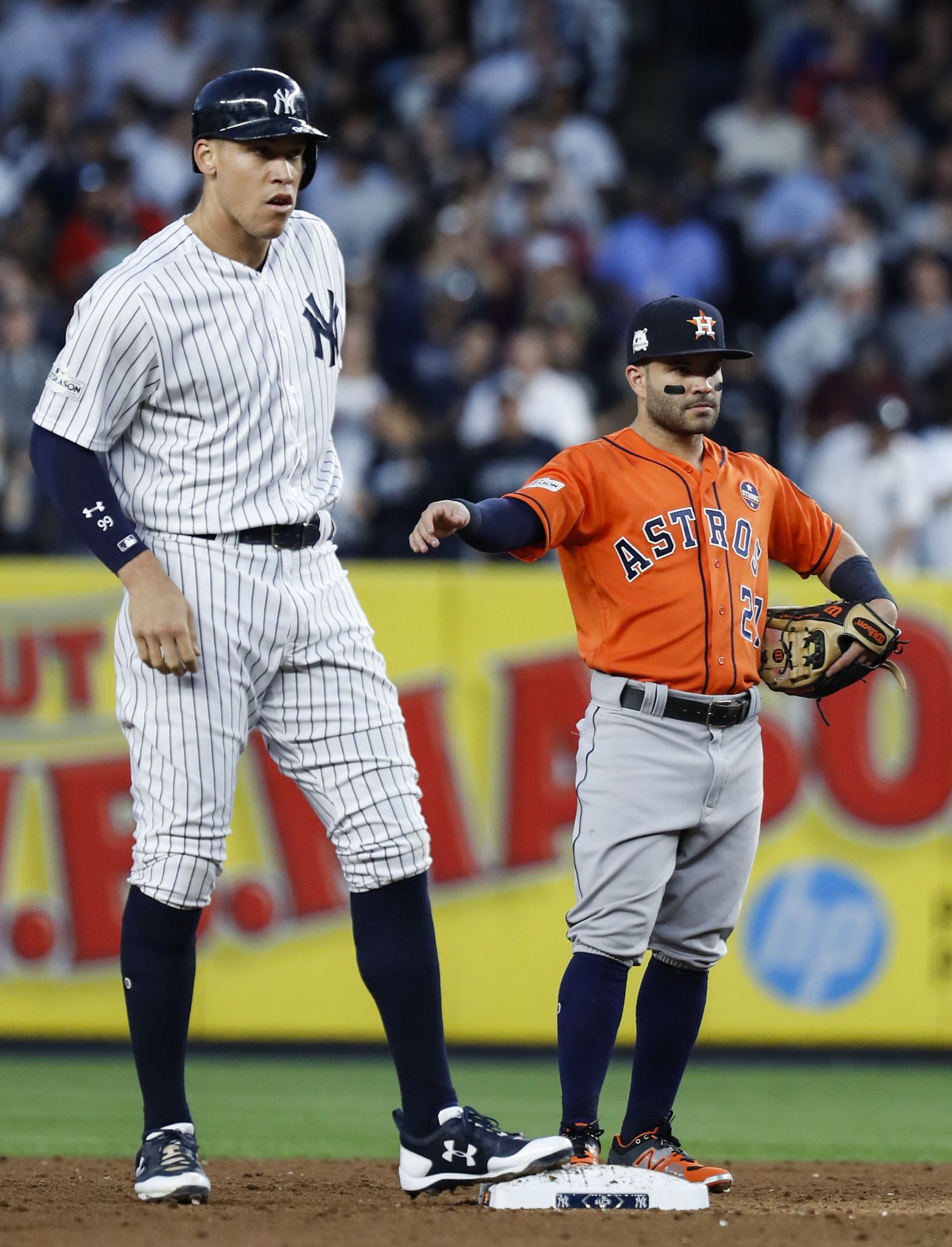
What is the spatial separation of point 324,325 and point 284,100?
0.49 meters

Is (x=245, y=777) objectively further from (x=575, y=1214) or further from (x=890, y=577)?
(x=575, y=1214)

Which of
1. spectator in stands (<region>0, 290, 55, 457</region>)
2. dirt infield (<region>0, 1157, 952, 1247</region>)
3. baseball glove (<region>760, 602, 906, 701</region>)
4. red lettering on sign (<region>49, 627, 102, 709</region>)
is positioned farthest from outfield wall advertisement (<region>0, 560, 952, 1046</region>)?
baseball glove (<region>760, 602, 906, 701</region>)

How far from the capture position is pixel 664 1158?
4.16 m

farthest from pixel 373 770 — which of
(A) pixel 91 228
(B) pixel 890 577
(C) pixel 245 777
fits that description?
(A) pixel 91 228

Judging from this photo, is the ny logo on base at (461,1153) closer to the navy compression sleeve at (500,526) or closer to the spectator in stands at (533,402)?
the navy compression sleeve at (500,526)

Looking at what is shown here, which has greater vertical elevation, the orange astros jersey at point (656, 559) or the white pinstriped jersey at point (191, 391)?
the white pinstriped jersey at point (191, 391)

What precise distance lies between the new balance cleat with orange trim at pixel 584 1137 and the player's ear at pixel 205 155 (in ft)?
7.01

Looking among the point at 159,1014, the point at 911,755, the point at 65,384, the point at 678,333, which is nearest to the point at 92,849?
the point at 911,755

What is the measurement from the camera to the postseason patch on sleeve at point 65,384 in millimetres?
3789

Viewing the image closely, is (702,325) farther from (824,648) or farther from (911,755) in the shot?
(911,755)

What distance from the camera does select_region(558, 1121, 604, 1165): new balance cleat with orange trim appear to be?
13.1ft

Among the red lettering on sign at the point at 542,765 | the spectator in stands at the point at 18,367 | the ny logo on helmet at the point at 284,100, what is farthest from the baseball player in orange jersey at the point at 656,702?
the spectator in stands at the point at 18,367

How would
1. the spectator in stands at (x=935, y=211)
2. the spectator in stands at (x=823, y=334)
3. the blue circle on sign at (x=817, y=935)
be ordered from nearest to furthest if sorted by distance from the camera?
the blue circle on sign at (x=817, y=935) → the spectator in stands at (x=823, y=334) → the spectator in stands at (x=935, y=211)

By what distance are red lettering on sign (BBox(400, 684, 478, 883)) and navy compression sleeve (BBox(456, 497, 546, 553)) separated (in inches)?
139
